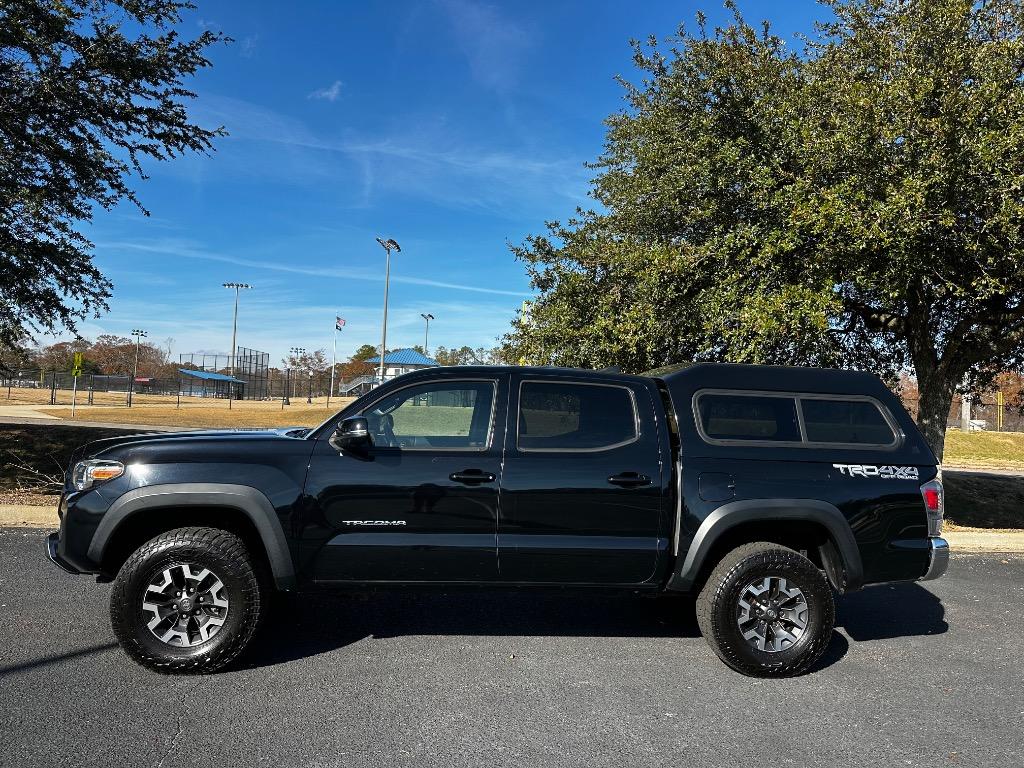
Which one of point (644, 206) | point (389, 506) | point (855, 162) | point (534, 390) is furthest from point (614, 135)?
point (389, 506)

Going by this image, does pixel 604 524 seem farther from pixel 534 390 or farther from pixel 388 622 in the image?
pixel 388 622

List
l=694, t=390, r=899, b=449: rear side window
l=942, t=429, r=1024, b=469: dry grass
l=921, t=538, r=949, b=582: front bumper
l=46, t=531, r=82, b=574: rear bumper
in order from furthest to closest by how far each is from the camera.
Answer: l=942, t=429, r=1024, b=469: dry grass
l=694, t=390, r=899, b=449: rear side window
l=921, t=538, r=949, b=582: front bumper
l=46, t=531, r=82, b=574: rear bumper

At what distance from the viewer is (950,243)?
8.10m

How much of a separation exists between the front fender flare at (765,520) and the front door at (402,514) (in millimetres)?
1148

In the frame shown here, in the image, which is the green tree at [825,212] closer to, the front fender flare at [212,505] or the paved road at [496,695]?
the paved road at [496,695]

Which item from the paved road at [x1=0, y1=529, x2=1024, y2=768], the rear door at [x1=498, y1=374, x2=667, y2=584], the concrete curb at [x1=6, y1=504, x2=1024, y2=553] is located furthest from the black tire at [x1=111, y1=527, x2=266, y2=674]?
the concrete curb at [x1=6, y1=504, x2=1024, y2=553]

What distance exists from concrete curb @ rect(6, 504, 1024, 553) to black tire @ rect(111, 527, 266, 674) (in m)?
4.70

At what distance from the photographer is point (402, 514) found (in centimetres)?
393

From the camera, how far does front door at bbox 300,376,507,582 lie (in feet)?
12.8

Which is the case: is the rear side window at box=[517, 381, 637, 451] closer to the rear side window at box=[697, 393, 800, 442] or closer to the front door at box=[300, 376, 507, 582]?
the front door at box=[300, 376, 507, 582]

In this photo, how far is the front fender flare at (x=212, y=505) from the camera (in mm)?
3771

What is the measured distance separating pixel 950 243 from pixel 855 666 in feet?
19.6

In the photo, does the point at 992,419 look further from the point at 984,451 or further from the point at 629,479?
the point at 629,479

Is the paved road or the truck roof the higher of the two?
the truck roof
